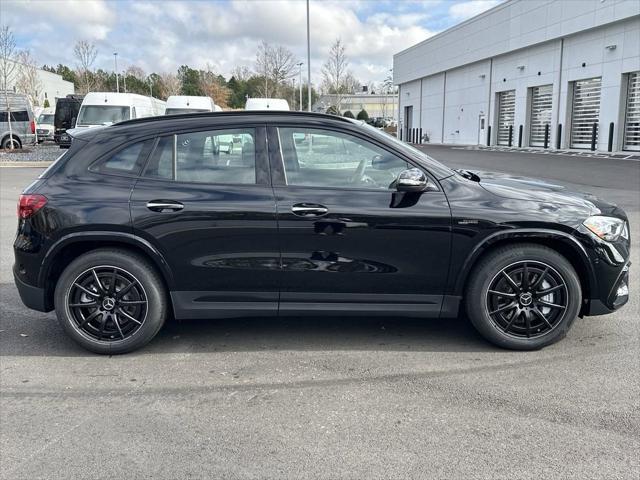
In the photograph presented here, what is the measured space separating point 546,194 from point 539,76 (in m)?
31.5

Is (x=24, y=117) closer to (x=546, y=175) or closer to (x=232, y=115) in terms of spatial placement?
(x=546, y=175)

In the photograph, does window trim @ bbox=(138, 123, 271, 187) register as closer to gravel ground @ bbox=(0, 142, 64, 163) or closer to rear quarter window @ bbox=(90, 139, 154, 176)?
rear quarter window @ bbox=(90, 139, 154, 176)

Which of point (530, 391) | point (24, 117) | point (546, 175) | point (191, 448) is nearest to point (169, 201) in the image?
point (191, 448)

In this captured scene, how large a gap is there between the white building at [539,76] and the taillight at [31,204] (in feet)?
86.9

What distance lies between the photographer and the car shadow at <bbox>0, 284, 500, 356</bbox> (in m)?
4.42

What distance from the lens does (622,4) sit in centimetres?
2497

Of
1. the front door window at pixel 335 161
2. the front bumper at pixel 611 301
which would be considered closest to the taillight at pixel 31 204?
the front door window at pixel 335 161

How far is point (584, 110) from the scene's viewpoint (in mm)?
28828

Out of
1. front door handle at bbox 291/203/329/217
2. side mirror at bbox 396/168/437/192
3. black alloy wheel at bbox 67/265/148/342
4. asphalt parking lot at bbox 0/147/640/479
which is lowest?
asphalt parking lot at bbox 0/147/640/479

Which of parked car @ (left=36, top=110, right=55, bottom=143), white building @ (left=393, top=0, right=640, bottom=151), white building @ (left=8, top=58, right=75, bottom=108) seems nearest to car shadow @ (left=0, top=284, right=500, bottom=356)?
white building @ (left=393, top=0, right=640, bottom=151)

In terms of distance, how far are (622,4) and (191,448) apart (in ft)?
93.0

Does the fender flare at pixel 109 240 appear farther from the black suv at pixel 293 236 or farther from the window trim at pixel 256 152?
the window trim at pixel 256 152

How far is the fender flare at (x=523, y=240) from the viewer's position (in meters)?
4.09

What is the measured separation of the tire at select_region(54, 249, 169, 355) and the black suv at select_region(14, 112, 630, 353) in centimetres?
1
